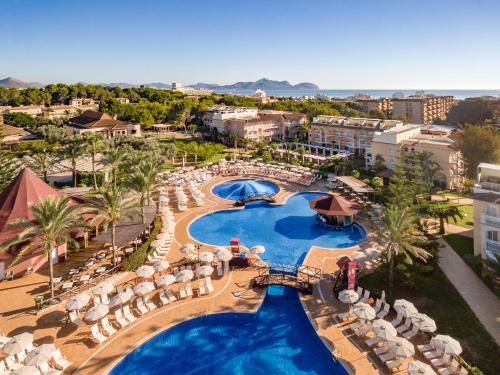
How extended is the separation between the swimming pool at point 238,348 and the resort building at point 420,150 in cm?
2914

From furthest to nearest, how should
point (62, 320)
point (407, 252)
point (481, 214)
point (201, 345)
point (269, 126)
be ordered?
point (269, 126) → point (481, 214) → point (407, 252) → point (62, 320) → point (201, 345)

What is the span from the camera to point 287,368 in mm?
14742

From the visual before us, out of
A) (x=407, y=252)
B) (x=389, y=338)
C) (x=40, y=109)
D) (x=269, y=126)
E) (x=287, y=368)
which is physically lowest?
(x=287, y=368)

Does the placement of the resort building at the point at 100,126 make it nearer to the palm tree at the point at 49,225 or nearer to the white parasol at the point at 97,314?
the palm tree at the point at 49,225

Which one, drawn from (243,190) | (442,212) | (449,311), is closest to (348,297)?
(449,311)

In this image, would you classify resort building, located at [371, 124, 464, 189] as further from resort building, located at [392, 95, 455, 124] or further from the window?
resort building, located at [392, 95, 455, 124]

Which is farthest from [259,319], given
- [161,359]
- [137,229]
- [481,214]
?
[481,214]

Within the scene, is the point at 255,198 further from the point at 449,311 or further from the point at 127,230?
the point at 449,311

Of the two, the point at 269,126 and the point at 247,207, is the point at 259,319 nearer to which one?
the point at 247,207

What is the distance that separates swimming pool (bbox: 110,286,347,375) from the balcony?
1279 centimetres

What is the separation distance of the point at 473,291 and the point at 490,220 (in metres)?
4.66

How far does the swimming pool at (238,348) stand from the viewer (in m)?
14.7

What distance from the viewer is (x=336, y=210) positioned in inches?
1180

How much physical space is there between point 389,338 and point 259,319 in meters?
6.35
